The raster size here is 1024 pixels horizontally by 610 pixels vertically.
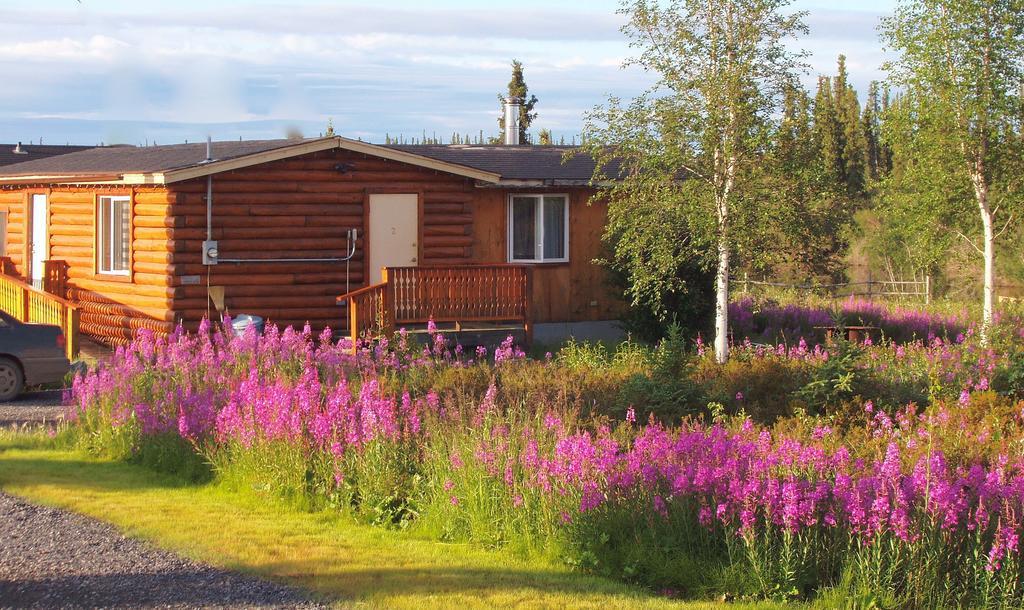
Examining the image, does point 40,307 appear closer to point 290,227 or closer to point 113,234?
point 113,234

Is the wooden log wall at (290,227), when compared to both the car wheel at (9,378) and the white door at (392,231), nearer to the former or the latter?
the white door at (392,231)

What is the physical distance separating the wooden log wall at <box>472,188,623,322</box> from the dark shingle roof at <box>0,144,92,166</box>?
2039cm

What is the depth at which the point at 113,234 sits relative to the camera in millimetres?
22062

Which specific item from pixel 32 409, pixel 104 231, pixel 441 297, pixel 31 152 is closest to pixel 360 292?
pixel 441 297

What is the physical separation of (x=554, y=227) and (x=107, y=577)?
51.9ft

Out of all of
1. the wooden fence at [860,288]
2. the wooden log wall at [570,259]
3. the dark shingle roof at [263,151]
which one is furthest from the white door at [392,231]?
the wooden fence at [860,288]

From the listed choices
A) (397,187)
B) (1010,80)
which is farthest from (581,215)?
(1010,80)

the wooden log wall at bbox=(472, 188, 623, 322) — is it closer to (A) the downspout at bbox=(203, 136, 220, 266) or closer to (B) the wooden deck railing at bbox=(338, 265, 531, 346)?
(B) the wooden deck railing at bbox=(338, 265, 531, 346)

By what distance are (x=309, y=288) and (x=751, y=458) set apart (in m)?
13.8

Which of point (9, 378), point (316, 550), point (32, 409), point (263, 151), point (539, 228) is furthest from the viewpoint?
point (539, 228)

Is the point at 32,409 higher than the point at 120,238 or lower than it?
lower

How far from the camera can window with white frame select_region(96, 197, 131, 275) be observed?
21.8 meters

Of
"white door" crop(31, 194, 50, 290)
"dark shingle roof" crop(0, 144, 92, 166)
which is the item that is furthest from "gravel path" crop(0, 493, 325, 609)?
"dark shingle roof" crop(0, 144, 92, 166)

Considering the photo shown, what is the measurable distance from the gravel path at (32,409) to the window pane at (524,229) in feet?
28.8
